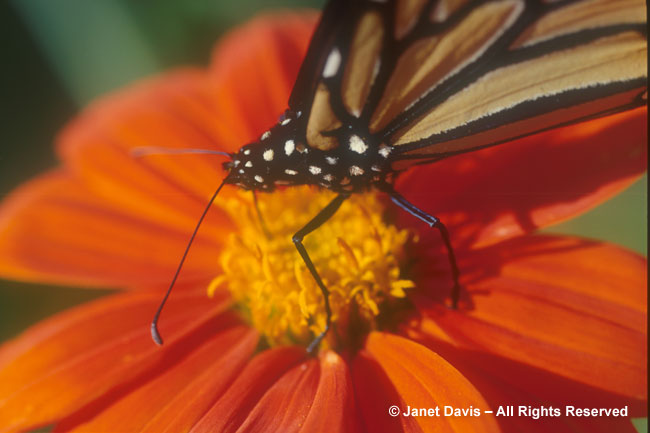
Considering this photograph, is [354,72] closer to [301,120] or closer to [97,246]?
[301,120]

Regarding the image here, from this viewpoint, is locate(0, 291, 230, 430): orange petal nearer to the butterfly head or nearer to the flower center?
the flower center

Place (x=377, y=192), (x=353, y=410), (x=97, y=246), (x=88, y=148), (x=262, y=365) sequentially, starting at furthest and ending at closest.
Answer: (x=88, y=148) → (x=97, y=246) → (x=377, y=192) → (x=262, y=365) → (x=353, y=410)

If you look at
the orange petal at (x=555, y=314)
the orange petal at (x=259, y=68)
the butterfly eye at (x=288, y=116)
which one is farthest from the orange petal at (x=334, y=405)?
the orange petal at (x=259, y=68)

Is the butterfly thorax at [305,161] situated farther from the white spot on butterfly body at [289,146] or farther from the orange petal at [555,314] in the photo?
the orange petal at [555,314]

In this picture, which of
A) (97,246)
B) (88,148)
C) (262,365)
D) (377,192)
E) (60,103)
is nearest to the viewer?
(262,365)

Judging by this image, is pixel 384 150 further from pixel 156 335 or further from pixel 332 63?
pixel 156 335

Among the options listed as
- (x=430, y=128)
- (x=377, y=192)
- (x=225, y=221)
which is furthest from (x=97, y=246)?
(x=430, y=128)

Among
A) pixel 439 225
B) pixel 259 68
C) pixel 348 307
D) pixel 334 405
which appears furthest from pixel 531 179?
pixel 259 68
